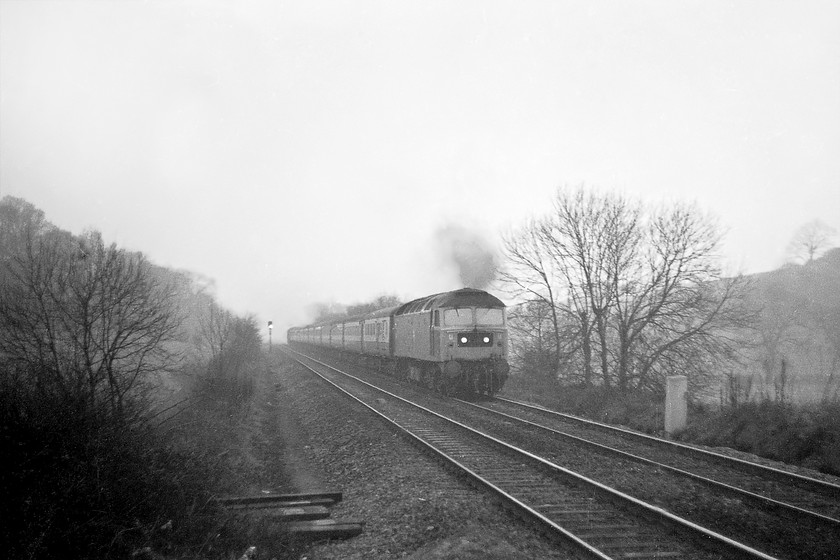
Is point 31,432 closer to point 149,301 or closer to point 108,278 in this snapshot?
point 108,278

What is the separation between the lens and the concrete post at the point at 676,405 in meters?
11.5

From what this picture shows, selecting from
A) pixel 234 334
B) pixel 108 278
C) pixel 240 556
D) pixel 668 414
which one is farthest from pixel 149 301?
pixel 234 334

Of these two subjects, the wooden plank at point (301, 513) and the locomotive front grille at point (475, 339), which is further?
the locomotive front grille at point (475, 339)

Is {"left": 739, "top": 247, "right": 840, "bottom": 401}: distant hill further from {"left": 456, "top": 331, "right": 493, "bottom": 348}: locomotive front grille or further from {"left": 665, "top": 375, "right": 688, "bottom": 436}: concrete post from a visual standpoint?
{"left": 665, "top": 375, "right": 688, "bottom": 436}: concrete post

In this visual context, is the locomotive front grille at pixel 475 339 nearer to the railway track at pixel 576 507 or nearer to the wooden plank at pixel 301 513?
the railway track at pixel 576 507

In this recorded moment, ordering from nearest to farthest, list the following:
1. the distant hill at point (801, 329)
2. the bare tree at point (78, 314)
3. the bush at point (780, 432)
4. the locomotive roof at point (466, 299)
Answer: the bare tree at point (78, 314) < the bush at point (780, 432) < the locomotive roof at point (466, 299) < the distant hill at point (801, 329)

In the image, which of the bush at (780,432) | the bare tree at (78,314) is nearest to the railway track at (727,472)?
the bush at (780,432)

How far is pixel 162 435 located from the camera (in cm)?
693

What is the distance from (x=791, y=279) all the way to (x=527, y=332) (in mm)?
23498

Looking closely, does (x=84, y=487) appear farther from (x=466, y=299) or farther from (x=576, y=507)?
(x=466, y=299)

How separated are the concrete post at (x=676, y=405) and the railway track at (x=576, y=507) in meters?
4.29

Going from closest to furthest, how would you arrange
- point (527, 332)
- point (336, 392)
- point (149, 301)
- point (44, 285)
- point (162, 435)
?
point (162, 435) → point (44, 285) → point (149, 301) → point (336, 392) → point (527, 332)

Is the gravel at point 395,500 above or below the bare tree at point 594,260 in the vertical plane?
below

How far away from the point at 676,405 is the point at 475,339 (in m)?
6.51
